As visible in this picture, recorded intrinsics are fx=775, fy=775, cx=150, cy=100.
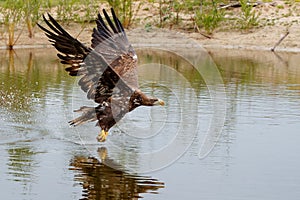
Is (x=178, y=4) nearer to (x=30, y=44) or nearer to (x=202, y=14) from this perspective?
(x=202, y=14)

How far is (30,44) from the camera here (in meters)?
22.7

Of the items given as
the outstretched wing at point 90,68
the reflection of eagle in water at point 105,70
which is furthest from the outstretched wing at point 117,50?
the outstretched wing at point 90,68

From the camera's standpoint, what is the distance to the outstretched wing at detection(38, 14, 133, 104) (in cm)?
920

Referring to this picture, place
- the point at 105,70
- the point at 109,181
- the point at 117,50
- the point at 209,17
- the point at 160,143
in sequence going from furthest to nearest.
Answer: the point at 209,17 → the point at 160,143 → the point at 117,50 → the point at 105,70 → the point at 109,181

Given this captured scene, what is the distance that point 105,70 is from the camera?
9258 millimetres

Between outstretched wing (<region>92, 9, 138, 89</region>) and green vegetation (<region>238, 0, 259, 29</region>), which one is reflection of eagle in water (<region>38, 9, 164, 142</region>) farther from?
green vegetation (<region>238, 0, 259, 29</region>)

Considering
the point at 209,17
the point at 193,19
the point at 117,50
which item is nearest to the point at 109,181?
the point at 117,50

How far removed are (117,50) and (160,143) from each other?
1353 mm

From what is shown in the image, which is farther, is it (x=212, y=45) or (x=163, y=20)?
(x=163, y=20)

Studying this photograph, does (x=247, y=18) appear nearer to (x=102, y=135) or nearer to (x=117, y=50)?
(x=117, y=50)

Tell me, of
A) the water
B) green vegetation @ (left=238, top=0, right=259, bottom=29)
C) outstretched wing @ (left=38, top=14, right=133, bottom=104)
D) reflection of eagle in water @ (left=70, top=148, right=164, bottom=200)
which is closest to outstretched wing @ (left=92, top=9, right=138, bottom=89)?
outstretched wing @ (left=38, top=14, right=133, bottom=104)

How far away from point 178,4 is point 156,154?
1662 centimetres

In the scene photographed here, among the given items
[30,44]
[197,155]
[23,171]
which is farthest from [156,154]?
[30,44]

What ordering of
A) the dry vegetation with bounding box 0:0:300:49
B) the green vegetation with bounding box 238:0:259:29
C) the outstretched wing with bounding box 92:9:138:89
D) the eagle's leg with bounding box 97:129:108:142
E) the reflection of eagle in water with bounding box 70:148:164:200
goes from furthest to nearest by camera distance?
the green vegetation with bounding box 238:0:259:29 < the dry vegetation with bounding box 0:0:300:49 < the eagle's leg with bounding box 97:129:108:142 < the outstretched wing with bounding box 92:9:138:89 < the reflection of eagle in water with bounding box 70:148:164:200
